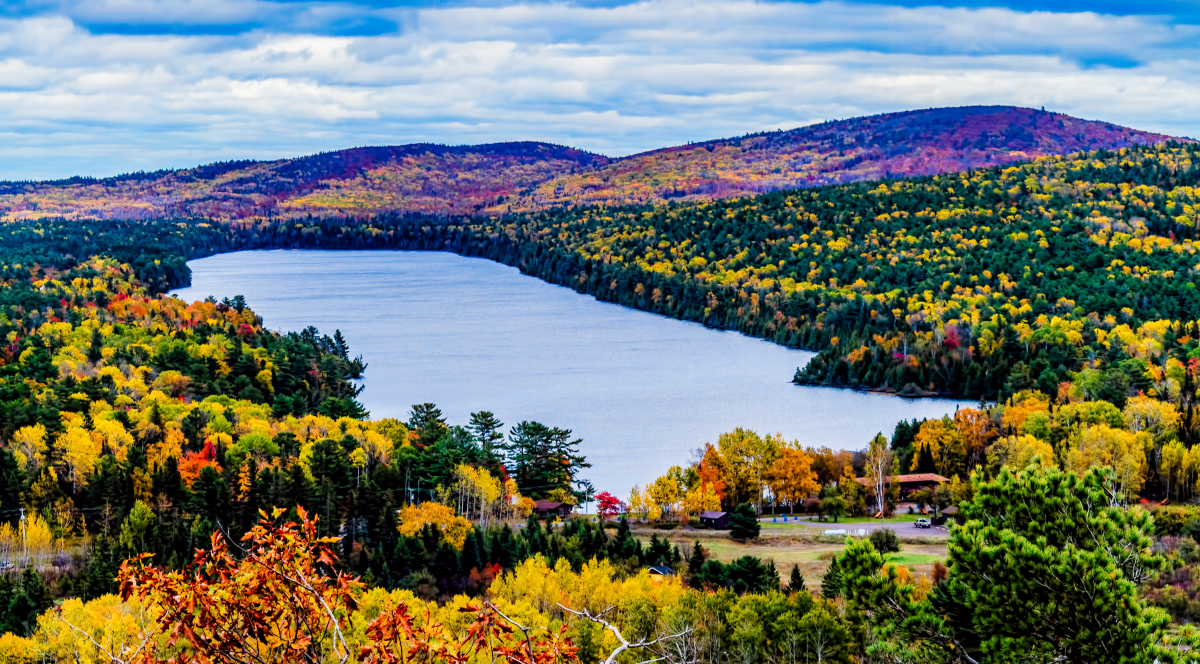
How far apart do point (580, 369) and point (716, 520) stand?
34524 mm

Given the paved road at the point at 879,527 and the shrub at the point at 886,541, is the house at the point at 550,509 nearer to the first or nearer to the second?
the paved road at the point at 879,527

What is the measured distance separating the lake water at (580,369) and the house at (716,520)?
4.92 meters

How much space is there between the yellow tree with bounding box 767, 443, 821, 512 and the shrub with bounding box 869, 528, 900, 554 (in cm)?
848

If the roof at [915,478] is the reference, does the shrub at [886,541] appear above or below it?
above

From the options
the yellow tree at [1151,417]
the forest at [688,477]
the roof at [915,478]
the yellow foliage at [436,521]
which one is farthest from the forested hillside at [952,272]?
the yellow foliage at [436,521]

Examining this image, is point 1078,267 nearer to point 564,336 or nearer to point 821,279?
point 821,279

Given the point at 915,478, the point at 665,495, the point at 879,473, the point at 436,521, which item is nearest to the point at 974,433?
the point at 915,478

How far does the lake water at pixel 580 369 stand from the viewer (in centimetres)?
5794

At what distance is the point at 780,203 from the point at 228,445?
90404 millimetres

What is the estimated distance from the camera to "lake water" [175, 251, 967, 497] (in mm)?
57938

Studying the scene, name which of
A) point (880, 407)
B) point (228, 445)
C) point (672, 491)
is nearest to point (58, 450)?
point (228, 445)

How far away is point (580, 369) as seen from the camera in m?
75.4

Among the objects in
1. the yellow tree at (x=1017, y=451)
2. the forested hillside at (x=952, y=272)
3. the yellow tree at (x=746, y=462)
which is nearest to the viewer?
the yellow tree at (x=1017, y=451)

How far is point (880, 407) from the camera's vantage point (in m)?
66.2
